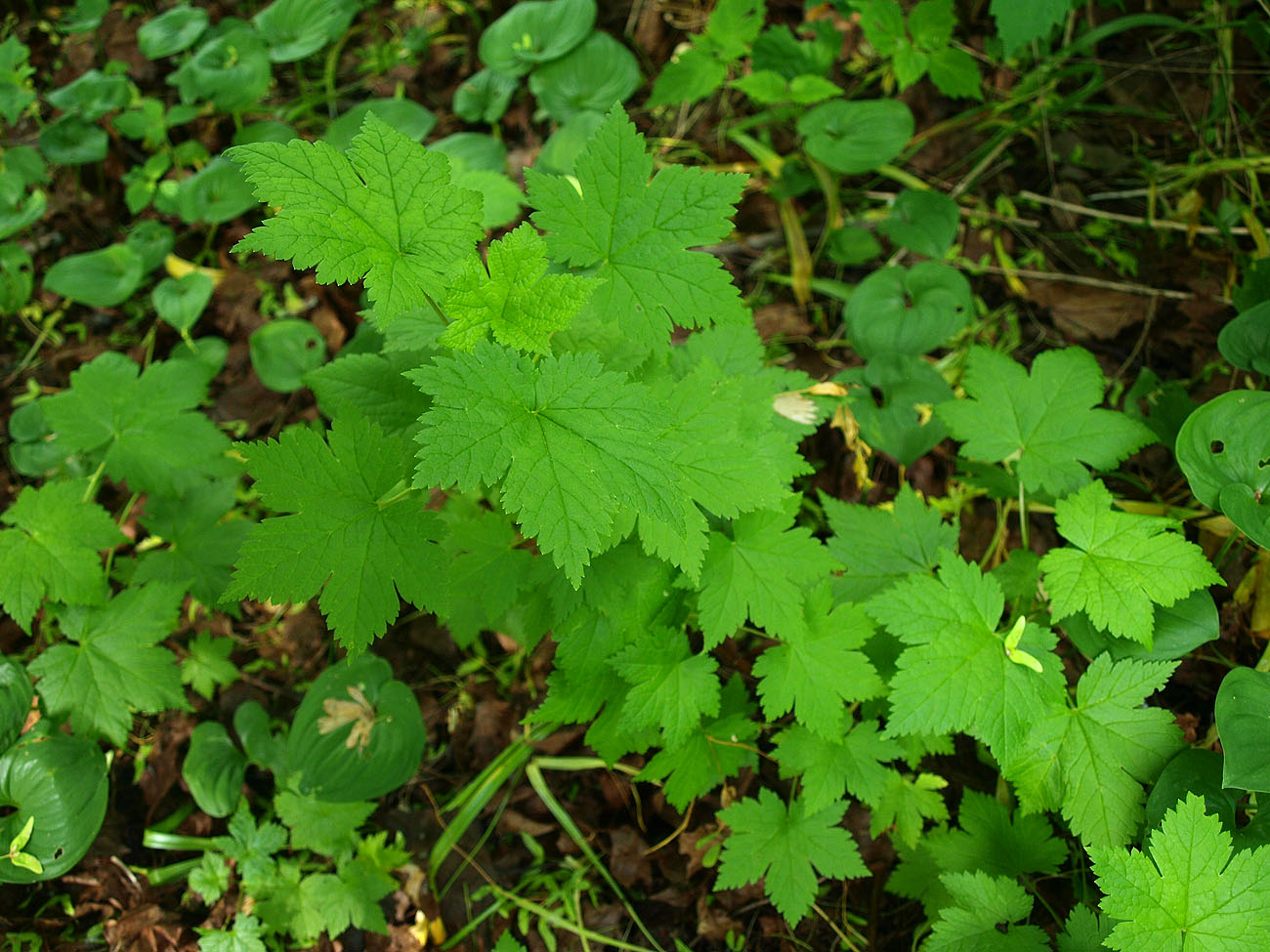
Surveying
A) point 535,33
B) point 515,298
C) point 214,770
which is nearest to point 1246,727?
point 515,298

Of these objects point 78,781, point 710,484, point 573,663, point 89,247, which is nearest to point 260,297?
point 89,247

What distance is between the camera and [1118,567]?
1.56 meters

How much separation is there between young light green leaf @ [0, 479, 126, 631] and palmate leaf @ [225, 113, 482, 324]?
1229 mm

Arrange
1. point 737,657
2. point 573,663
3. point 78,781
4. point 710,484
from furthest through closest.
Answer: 1. point 737,657
2. point 78,781
3. point 573,663
4. point 710,484

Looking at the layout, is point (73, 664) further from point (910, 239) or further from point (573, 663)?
point (910, 239)

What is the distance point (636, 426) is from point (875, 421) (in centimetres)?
114

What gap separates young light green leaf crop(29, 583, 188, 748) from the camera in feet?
6.23

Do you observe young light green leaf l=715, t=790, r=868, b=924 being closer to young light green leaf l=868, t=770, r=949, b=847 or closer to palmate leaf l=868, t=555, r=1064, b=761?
young light green leaf l=868, t=770, r=949, b=847

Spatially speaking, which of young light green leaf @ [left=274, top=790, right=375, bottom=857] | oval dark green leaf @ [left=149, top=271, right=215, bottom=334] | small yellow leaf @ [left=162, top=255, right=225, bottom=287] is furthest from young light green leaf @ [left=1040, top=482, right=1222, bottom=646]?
small yellow leaf @ [left=162, top=255, right=225, bottom=287]

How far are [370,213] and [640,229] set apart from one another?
0.43 meters

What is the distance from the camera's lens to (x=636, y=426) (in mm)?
1112

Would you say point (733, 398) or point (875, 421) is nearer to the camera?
point (733, 398)

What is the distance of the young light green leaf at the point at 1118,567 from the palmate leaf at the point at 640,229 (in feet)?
2.90

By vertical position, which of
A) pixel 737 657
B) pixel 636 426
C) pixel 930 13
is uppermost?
pixel 930 13
